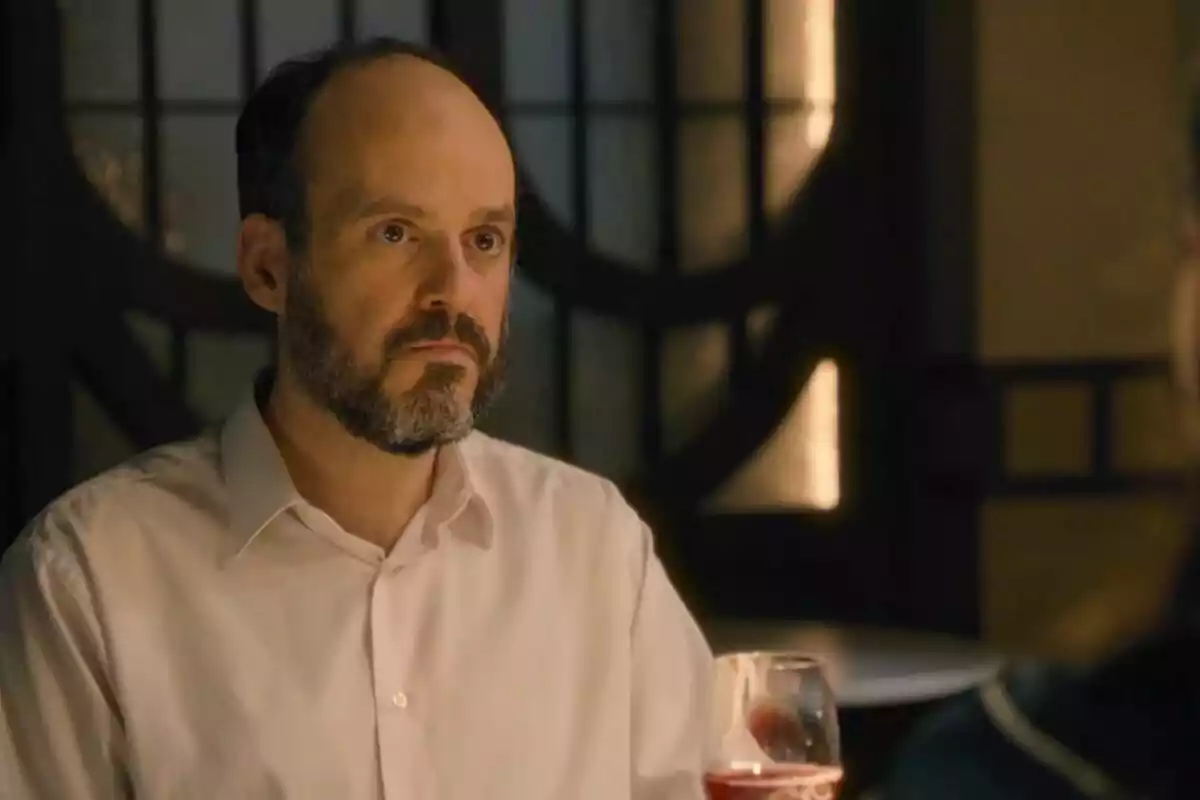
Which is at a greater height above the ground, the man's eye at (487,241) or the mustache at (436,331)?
the man's eye at (487,241)

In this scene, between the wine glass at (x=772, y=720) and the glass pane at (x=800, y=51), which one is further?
the glass pane at (x=800, y=51)

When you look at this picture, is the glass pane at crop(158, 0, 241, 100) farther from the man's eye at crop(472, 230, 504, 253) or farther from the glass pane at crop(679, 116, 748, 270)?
the man's eye at crop(472, 230, 504, 253)

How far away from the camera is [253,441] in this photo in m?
0.99

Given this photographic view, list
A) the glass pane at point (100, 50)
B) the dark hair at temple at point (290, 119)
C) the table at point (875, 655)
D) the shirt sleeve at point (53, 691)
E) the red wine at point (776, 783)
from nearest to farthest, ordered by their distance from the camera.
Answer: the red wine at point (776, 783) → the shirt sleeve at point (53, 691) → the dark hair at temple at point (290, 119) → the table at point (875, 655) → the glass pane at point (100, 50)

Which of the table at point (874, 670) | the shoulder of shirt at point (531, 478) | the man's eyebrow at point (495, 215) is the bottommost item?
the table at point (874, 670)

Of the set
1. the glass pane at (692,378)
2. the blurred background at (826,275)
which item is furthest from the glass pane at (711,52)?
the glass pane at (692,378)

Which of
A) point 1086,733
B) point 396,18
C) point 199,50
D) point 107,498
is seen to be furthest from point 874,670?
point 1086,733

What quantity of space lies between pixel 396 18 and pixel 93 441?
72 centimetres

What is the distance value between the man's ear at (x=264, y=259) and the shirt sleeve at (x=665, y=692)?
0.33 metres

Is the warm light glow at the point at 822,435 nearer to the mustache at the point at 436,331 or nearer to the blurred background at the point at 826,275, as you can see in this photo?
the blurred background at the point at 826,275

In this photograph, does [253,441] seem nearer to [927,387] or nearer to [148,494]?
[148,494]

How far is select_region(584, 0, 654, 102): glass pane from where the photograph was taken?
2.12m

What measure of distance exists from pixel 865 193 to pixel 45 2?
1.15m

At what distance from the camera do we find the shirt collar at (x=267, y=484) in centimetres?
96
